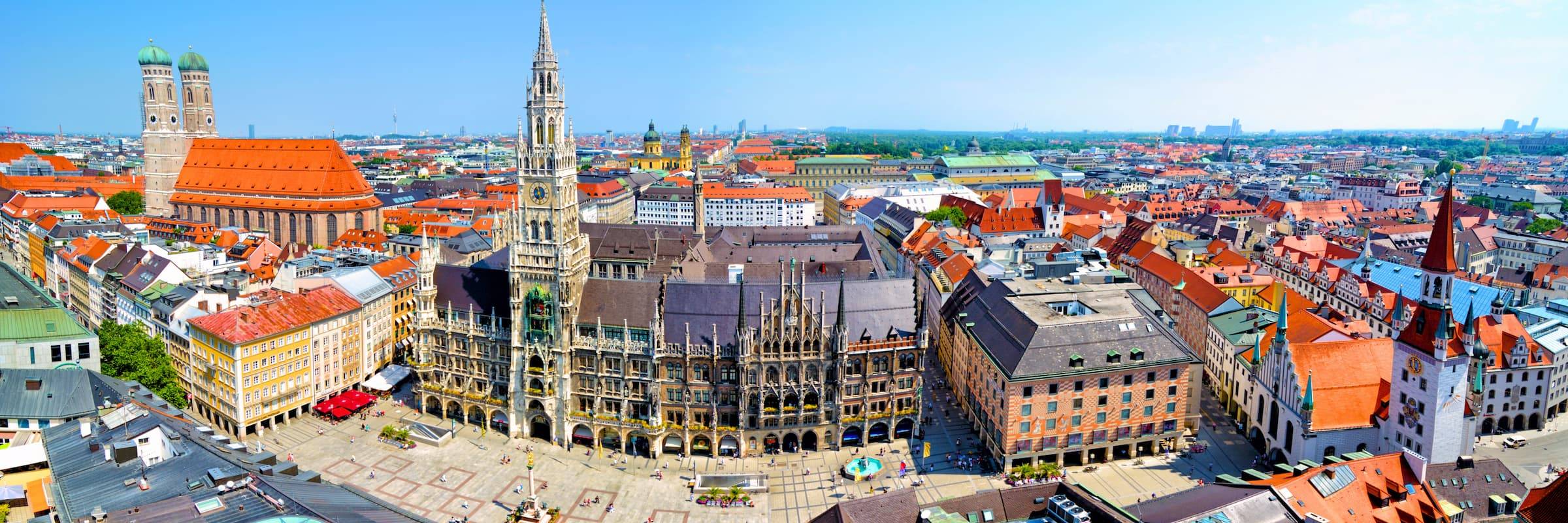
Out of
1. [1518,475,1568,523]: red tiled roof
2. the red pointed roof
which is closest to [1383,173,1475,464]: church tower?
the red pointed roof

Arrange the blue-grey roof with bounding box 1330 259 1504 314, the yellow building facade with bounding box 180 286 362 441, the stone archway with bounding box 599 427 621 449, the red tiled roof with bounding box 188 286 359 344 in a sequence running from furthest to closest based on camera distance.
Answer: the blue-grey roof with bounding box 1330 259 1504 314
the red tiled roof with bounding box 188 286 359 344
the yellow building facade with bounding box 180 286 362 441
the stone archway with bounding box 599 427 621 449

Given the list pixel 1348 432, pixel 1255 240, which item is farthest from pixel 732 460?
pixel 1255 240

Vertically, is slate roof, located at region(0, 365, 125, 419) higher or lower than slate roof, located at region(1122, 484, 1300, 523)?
higher

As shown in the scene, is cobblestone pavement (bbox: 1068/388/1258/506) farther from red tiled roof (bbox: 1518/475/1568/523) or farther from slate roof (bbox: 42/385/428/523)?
slate roof (bbox: 42/385/428/523)

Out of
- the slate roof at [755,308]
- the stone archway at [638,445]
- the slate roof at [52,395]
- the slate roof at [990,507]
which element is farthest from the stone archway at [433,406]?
the slate roof at [990,507]

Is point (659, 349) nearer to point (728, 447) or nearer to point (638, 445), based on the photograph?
point (638, 445)

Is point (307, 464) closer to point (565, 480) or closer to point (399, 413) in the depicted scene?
point (399, 413)
